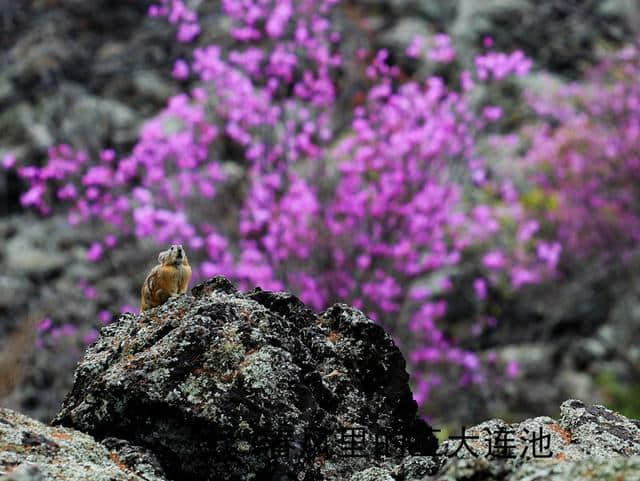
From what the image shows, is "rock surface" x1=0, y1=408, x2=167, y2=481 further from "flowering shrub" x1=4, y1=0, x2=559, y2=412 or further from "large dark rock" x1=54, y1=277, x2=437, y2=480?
"flowering shrub" x1=4, y1=0, x2=559, y2=412

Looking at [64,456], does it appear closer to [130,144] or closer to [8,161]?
[8,161]

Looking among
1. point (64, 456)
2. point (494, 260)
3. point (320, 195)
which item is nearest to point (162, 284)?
point (64, 456)

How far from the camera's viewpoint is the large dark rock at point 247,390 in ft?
7.61

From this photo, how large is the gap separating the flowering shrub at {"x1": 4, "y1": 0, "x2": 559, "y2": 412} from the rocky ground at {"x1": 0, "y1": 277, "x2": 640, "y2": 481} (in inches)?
220

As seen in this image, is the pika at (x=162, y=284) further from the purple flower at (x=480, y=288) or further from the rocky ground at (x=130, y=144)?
the purple flower at (x=480, y=288)

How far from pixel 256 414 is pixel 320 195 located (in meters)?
7.16

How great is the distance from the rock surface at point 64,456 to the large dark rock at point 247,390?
0.12 metres

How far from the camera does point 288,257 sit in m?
8.95

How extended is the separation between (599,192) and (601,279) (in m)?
1.48

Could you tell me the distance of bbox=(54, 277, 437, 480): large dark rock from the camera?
91.4 inches

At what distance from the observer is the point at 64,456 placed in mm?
2074

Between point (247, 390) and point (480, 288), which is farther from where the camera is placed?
point (480, 288)

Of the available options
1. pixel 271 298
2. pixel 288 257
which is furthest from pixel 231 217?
pixel 271 298

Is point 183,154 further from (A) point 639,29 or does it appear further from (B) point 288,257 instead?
(A) point 639,29
